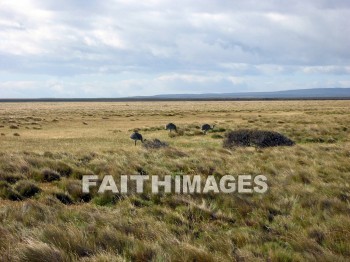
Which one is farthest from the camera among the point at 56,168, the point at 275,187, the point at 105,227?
the point at 56,168

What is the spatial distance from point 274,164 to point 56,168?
21.3 ft

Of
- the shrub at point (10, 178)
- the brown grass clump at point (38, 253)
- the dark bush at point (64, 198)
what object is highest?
the brown grass clump at point (38, 253)

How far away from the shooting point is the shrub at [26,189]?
29.1 feet

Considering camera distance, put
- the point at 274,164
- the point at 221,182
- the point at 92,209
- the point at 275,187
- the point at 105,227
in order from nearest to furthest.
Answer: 1. the point at 105,227
2. the point at 92,209
3. the point at 275,187
4. the point at 221,182
5. the point at 274,164

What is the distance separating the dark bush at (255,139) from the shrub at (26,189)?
1172 cm

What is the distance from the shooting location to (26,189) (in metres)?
9.01

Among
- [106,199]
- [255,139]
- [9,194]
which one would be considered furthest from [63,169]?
[255,139]

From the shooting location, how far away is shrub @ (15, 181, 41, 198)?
888 cm

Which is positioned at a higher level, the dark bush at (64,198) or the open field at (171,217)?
the open field at (171,217)

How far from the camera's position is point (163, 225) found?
6172 mm

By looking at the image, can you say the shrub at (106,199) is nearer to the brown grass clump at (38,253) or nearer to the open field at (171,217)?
the open field at (171,217)

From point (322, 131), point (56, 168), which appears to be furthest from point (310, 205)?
point (322, 131)

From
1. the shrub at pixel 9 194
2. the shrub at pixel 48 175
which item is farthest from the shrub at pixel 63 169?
the shrub at pixel 9 194

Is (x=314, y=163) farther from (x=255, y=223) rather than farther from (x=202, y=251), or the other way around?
(x=202, y=251)
